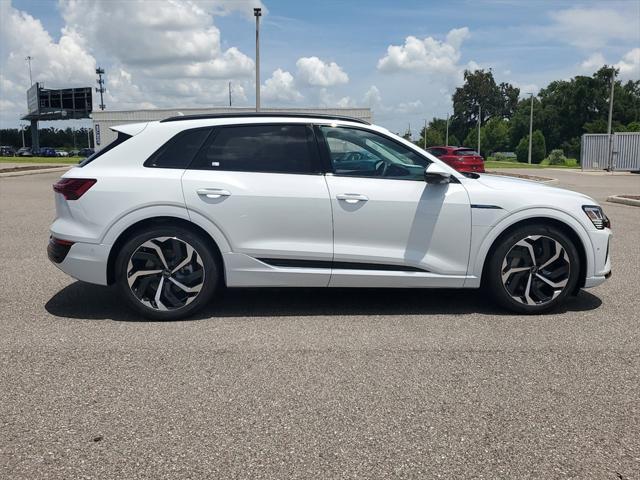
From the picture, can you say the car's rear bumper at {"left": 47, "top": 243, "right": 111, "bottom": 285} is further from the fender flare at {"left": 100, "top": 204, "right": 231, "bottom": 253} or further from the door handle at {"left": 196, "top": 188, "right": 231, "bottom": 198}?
the door handle at {"left": 196, "top": 188, "right": 231, "bottom": 198}

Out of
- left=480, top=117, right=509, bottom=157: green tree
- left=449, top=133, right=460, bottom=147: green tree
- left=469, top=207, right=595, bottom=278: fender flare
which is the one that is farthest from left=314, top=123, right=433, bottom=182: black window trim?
left=449, top=133, right=460, bottom=147: green tree

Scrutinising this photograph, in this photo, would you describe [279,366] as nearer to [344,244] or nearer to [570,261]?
[344,244]

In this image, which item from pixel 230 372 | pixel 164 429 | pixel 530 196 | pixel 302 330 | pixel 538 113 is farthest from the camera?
pixel 538 113

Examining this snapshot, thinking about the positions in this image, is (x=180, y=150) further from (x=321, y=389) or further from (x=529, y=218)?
(x=529, y=218)

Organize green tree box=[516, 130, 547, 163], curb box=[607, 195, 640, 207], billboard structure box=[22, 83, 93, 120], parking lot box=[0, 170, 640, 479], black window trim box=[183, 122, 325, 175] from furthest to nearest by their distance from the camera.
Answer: billboard structure box=[22, 83, 93, 120] → green tree box=[516, 130, 547, 163] → curb box=[607, 195, 640, 207] → black window trim box=[183, 122, 325, 175] → parking lot box=[0, 170, 640, 479]

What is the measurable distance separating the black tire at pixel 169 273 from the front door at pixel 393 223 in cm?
106

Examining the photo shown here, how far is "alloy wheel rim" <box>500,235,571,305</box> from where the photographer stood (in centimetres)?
518

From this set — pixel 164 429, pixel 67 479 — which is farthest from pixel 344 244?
pixel 67 479

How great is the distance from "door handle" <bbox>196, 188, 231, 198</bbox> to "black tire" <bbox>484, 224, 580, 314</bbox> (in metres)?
2.30

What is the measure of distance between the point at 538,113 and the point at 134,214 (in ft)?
280

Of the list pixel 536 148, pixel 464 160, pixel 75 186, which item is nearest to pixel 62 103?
pixel 536 148

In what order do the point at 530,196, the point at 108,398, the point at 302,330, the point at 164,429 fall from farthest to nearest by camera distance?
the point at 530,196 < the point at 302,330 < the point at 108,398 < the point at 164,429

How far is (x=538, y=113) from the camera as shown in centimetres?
8256

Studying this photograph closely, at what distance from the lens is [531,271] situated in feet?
17.1
